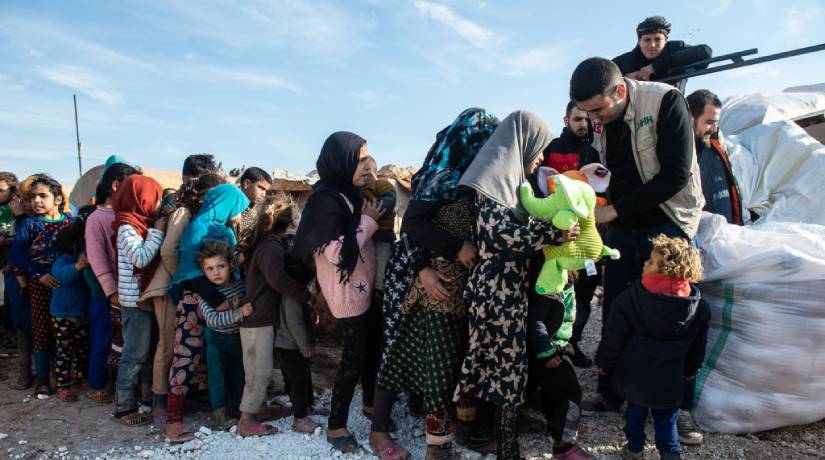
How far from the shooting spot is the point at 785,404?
9.39 feet

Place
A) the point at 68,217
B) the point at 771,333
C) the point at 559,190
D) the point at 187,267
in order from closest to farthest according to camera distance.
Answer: the point at 559,190 → the point at 771,333 → the point at 187,267 → the point at 68,217

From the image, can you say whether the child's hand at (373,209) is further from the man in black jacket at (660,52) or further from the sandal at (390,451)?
the man in black jacket at (660,52)

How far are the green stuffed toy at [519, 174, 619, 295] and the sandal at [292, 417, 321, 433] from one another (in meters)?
1.61

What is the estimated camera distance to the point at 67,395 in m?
3.98

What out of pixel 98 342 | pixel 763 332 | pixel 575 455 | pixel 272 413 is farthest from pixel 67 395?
pixel 763 332

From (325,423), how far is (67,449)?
1.47 metres

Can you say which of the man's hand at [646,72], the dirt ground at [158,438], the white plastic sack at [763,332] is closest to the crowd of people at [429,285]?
the dirt ground at [158,438]

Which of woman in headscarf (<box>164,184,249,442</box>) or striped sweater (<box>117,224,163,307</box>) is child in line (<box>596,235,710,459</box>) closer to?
woman in headscarf (<box>164,184,249,442</box>)

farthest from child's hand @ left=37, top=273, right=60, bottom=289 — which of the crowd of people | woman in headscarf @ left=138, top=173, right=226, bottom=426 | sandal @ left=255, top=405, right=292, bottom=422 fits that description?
sandal @ left=255, top=405, right=292, bottom=422

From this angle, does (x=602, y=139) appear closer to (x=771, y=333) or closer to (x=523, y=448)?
(x=771, y=333)

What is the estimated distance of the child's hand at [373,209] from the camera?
119 inches

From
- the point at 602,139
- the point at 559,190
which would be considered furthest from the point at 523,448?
the point at 602,139

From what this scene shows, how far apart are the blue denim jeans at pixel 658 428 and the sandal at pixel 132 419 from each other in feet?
9.51

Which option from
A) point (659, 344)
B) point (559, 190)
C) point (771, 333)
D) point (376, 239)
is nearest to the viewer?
point (559, 190)
